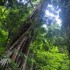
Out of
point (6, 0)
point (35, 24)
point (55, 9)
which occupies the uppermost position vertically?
point (6, 0)

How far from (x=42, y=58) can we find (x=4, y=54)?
760 cm

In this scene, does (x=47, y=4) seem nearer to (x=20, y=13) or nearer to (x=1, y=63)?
(x=20, y=13)

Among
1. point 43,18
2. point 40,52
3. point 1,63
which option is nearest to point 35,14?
point 43,18

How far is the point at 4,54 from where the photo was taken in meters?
4.93

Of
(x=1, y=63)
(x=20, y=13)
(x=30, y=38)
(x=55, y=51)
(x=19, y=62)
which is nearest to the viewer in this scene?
(x=1, y=63)

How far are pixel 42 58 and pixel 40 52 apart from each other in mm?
565

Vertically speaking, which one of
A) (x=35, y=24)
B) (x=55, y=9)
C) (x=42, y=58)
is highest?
(x=55, y=9)

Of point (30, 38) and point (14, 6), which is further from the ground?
point (14, 6)

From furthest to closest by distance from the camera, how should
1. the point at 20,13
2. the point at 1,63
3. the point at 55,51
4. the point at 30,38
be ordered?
the point at 55,51 → the point at 20,13 → the point at 30,38 → the point at 1,63

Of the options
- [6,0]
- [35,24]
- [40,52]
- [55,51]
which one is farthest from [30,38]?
[55,51]

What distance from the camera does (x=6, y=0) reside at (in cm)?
718

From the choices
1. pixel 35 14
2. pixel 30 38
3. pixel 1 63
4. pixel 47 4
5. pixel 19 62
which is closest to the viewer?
pixel 1 63

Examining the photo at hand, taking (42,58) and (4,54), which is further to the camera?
(42,58)

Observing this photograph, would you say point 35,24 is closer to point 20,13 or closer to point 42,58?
point 20,13
